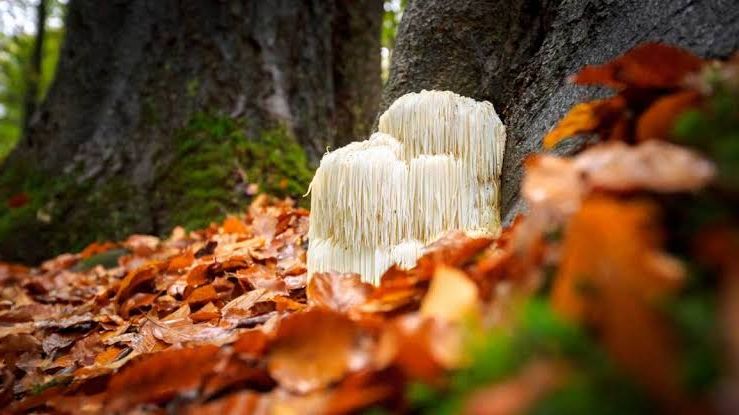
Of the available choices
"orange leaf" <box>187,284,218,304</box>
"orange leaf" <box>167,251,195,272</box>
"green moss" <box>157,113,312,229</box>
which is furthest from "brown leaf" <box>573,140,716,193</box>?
"green moss" <box>157,113,312,229</box>

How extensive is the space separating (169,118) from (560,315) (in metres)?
A: 4.80

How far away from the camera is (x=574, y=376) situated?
571 millimetres

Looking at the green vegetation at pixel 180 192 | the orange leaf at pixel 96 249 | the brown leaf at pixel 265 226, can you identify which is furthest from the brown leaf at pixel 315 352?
the orange leaf at pixel 96 249

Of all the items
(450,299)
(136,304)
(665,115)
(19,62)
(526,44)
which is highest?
(19,62)

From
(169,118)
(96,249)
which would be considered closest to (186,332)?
(96,249)

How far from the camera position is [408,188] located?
1.83 meters

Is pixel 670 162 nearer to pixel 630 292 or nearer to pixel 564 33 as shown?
pixel 630 292

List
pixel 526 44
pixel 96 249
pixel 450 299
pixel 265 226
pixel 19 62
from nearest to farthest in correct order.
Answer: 1. pixel 450 299
2. pixel 526 44
3. pixel 265 226
4. pixel 96 249
5. pixel 19 62

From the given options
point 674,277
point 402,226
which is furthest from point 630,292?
point 402,226

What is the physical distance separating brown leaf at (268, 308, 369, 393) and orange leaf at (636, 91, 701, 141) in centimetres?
68

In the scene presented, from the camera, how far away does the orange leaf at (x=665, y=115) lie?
3.19 feet

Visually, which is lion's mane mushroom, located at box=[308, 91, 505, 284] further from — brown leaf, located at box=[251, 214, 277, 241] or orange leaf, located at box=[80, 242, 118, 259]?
orange leaf, located at box=[80, 242, 118, 259]

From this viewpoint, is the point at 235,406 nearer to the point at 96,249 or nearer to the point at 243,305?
the point at 243,305

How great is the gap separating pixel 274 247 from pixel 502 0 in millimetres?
1773
